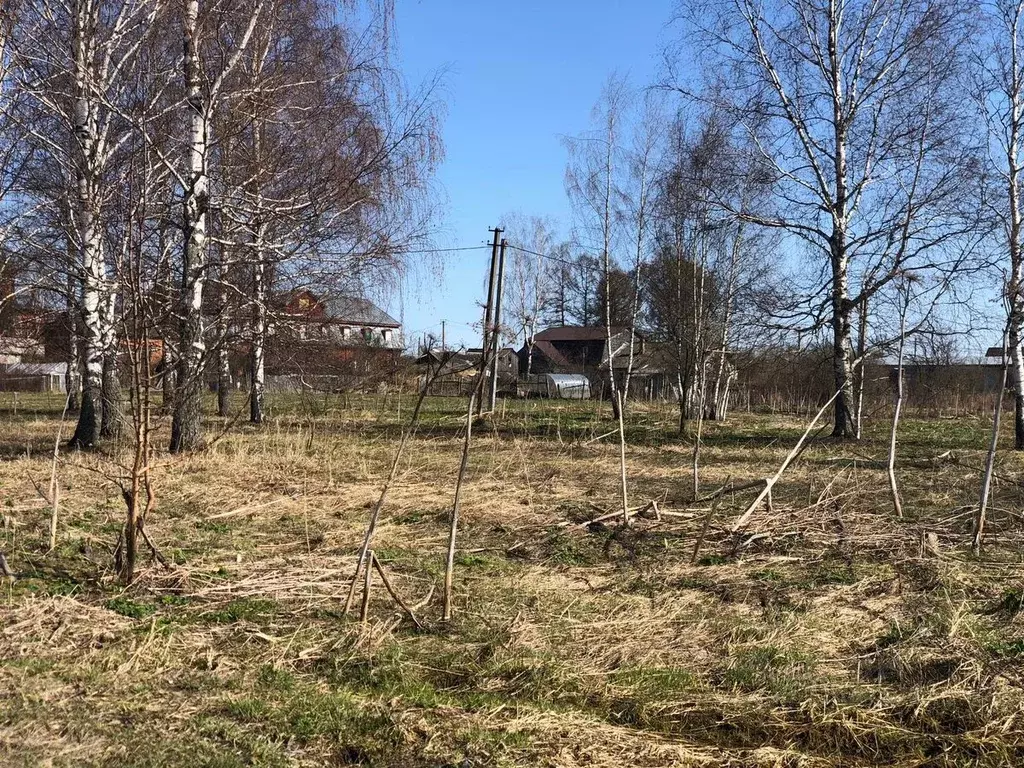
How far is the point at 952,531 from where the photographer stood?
20.1 ft

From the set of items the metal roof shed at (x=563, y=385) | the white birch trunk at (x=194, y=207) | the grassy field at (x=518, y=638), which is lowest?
the grassy field at (x=518, y=638)

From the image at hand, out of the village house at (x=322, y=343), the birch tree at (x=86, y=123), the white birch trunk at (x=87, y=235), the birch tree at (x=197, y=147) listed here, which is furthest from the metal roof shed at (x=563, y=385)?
the birch tree at (x=197, y=147)

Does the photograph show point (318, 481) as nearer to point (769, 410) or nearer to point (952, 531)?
point (952, 531)

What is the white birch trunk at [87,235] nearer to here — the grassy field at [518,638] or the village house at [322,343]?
the village house at [322,343]

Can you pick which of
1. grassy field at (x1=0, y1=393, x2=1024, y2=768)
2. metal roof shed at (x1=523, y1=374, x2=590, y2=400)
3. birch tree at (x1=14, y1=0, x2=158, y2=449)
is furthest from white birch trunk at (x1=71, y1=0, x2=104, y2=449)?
metal roof shed at (x1=523, y1=374, x2=590, y2=400)

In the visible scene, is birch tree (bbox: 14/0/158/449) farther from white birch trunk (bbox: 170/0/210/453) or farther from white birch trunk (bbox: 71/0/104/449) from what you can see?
white birch trunk (bbox: 170/0/210/453)

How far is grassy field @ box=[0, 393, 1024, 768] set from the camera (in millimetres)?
2787

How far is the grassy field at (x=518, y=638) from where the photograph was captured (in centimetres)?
279

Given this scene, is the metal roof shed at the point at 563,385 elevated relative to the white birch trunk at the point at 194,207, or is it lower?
lower

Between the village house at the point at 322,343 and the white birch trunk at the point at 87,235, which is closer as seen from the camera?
the white birch trunk at the point at 87,235

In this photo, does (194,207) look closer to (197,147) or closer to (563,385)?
(197,147)

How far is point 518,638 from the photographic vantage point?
149 inches

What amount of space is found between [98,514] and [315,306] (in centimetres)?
713

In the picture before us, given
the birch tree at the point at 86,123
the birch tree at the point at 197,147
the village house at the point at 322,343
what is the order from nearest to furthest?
the birch tree at the point at 86,123
the birch tree at the point at 197,147
the village house at the point at 322,343
